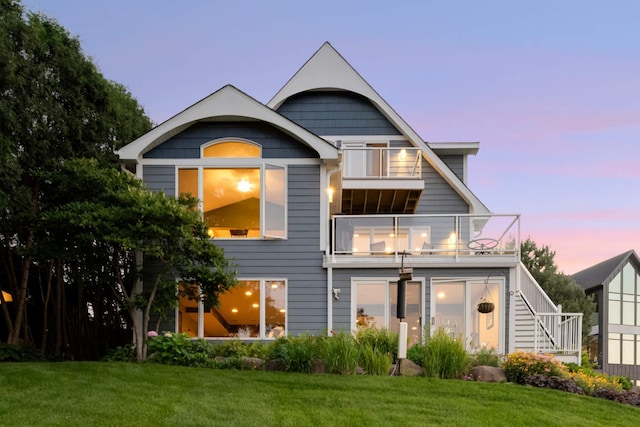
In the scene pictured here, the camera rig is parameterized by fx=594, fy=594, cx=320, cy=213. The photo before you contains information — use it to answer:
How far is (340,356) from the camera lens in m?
9.66

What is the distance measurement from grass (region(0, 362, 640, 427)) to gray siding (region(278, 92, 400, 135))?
8.85 metres

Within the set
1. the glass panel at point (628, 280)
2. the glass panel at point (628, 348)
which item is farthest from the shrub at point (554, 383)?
the glass panel at point (628, 280)

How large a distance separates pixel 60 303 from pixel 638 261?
3239 cm

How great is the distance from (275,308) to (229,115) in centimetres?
431

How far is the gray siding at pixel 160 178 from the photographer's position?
511 inches

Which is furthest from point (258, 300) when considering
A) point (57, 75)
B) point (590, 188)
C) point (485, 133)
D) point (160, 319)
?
point (590, 188)

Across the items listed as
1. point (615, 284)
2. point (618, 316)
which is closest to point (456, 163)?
point (615, 284)

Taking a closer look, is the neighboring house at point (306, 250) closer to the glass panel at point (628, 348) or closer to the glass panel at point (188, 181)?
the glass panel at point (188, 181)

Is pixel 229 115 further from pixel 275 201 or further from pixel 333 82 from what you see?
pixel 333 82

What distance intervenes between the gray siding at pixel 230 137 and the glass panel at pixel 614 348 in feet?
92.1

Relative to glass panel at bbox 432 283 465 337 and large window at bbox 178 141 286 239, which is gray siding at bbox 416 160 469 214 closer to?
glass panel at bbox 432 283 465 337

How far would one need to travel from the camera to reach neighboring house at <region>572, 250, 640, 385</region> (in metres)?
33.6

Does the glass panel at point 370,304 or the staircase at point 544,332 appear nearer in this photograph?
the staircase at point 544,332

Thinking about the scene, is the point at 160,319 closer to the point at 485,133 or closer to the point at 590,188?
the point at 485,133
